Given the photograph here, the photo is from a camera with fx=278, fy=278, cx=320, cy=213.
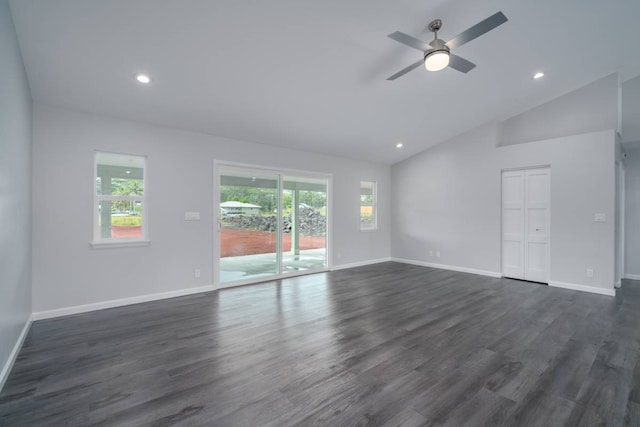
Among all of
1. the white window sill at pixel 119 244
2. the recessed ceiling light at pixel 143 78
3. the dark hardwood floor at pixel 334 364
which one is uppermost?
the recessed ceiling light at pixel 143 78

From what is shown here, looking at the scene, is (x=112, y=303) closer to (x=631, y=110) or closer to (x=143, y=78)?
(x=143, y=78)

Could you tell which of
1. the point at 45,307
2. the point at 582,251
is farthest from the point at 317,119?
the point at 582,251

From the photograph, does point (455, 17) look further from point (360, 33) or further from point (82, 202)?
point (82, 202)

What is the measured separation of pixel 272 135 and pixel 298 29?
2.31m

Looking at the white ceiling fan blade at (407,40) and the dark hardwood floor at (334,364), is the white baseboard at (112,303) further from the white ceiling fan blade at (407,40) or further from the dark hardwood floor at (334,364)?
the white ceiling fan blade at (407,40)

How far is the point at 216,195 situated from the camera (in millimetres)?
4832

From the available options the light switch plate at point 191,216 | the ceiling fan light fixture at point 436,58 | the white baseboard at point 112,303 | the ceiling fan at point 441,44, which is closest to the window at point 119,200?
the light switch plate at point 191,216

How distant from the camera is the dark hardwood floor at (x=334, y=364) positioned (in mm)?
1860

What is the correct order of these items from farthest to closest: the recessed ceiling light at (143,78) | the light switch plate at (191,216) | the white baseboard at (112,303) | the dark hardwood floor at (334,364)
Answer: the light switch plate at (191,216) < the white baseboard at (112,303) < the recessed ceiling light at (143,78) < the dark hardwood floor at (334,364)

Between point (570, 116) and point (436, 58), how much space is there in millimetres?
4154

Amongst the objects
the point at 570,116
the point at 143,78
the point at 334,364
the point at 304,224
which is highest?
the point at 570,116

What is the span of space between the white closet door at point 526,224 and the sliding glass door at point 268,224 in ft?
12.4

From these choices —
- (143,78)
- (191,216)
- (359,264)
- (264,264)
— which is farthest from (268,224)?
(143,78)

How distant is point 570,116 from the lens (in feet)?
16.9
